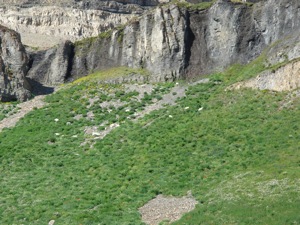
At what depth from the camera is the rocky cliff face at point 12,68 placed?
48656 millimetres

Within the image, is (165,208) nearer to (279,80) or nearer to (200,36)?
(279,80)

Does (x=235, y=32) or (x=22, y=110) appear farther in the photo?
(x=235, y=32)

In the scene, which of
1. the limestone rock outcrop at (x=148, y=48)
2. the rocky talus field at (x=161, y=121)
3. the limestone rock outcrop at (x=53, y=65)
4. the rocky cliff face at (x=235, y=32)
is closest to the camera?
the rocky talus field at (x=161, y=121)

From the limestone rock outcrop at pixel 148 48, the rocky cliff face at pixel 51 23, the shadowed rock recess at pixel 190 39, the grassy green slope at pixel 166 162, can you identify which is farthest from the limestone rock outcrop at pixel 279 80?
the rocky cliff face at pixel 51 23

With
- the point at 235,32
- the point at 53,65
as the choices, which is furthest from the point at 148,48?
the point at 53,65

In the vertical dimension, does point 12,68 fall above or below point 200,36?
below

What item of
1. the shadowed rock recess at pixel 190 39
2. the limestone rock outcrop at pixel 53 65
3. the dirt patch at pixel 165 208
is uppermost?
the shadowed rock recess at pixel 190 39

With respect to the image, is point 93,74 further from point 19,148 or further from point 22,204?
point 22,204

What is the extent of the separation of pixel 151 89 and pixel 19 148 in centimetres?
1349

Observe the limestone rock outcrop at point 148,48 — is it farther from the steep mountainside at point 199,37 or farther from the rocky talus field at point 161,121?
the rocky talus field at point 161,121

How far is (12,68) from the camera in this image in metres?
50.9

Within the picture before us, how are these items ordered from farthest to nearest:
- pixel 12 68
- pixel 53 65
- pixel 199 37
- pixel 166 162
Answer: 1. pixel 53 65
2. pixel 12 68
3. pixel 199 37
4. pixel 166 162

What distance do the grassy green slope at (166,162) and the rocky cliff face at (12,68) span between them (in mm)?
5818

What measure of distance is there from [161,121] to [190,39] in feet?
47.8
